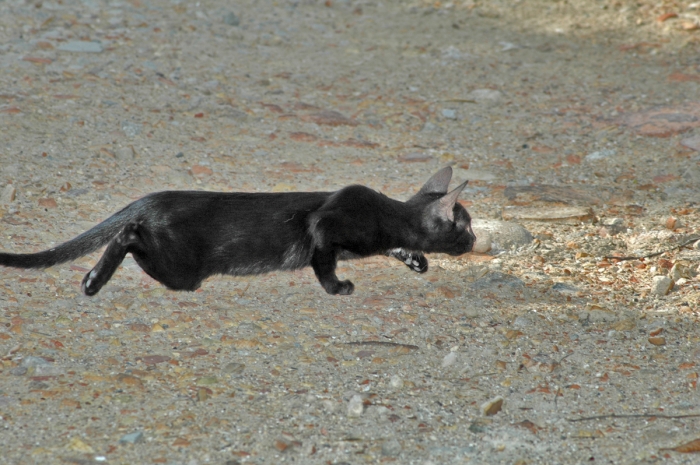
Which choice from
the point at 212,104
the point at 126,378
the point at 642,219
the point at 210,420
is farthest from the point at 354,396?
the point at 212,104

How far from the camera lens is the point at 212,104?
6133 millimetres

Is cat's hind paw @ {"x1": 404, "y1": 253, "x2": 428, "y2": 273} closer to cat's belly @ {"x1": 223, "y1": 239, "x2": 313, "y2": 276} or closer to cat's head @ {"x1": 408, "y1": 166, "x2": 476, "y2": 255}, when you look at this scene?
cat's head @ {"x1": 408, "y1": 166, "x2": 476, "y2": 255}

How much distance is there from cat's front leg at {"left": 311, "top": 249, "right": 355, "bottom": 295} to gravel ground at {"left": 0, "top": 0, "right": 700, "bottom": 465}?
Result: 0.27 feet

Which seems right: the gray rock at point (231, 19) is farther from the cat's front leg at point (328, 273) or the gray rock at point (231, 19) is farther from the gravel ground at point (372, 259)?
the cat's front leg at point (328, 273)

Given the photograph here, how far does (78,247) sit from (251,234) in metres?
0.82

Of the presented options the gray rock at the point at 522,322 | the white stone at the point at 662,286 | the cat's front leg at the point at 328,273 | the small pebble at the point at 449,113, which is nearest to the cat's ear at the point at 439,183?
the cat's front leg at the point at 328,273

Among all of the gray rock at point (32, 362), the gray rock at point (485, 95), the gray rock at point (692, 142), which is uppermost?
the gray rock at point (692, 142)

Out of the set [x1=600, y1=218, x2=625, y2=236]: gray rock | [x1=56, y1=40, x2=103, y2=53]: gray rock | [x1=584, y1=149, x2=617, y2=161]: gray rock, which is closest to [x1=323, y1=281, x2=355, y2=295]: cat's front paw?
[x1=600, y1=218, x2=625, y2=236]: gray rock

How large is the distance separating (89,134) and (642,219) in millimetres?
3657

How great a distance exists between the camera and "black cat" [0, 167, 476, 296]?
12.0 ft

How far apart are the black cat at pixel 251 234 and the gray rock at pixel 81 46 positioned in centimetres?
338

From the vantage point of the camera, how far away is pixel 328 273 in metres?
3.92

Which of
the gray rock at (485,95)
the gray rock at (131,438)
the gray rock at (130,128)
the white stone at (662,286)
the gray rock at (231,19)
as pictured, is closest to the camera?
the gray rock at (131,438)

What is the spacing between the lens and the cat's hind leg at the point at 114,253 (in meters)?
3.62
